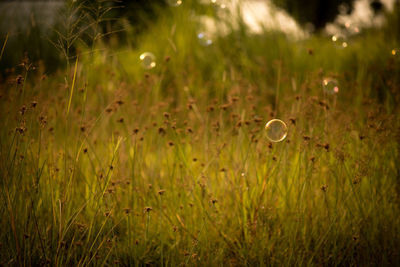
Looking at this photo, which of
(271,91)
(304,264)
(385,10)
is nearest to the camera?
(304,264)

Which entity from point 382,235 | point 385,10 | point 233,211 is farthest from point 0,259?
point 385,10

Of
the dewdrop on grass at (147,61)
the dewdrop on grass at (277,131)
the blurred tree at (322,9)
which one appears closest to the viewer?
the dewdrop on grass at (277,131)

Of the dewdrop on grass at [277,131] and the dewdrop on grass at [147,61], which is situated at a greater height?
the dewdrop on grass at [147,61]

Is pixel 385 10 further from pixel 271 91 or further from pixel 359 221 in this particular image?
pixel 359 221

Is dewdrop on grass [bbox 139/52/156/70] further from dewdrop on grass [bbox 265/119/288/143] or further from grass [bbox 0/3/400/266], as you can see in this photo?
dewdrop on grass [bbox 265/119/288/143]

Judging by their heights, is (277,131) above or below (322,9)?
below

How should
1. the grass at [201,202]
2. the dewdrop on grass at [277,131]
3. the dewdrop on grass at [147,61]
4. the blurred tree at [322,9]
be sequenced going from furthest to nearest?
the blurred tree at [322,9]
the dewdrop on grass at [147,61]
the dewdrop on grass at [277,131]
the grass at [201,202]

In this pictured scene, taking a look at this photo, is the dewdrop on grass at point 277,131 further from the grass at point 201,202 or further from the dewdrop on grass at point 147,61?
the dewdrop on grass at point 147,61

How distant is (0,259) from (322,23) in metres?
14.4

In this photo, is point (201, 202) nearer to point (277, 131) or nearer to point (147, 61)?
point (277, 131)

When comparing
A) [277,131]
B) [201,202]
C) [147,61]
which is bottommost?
[201,202]

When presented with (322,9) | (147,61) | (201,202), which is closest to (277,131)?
(201,202)

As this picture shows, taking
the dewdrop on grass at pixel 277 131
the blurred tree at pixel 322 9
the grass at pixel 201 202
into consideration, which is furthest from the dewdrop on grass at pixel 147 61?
the blurred tree at pixel 322 9

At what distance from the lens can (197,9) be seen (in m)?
6.68
